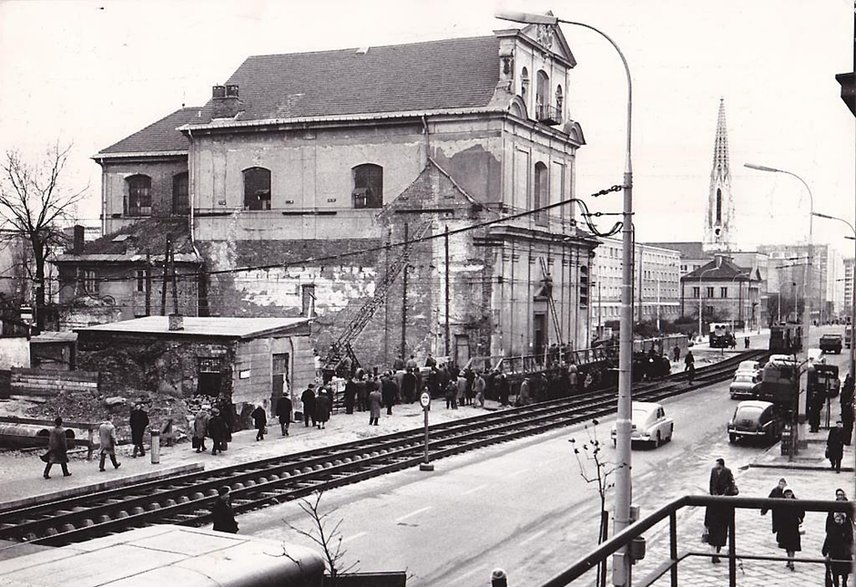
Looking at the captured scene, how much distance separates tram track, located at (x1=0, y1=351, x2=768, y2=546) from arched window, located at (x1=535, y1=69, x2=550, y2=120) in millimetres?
18393

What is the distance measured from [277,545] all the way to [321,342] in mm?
36681

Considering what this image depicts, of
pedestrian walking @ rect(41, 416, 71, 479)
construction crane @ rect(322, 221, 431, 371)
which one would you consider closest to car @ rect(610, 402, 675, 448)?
pedestrian walking @ rect(41, 416, 71, 479)

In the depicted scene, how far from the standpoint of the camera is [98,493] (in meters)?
18.2

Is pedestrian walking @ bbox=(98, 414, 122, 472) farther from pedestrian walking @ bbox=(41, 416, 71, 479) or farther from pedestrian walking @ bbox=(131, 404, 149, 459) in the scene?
pedestrian walking @ bbox=(131, 404, 149, 459)

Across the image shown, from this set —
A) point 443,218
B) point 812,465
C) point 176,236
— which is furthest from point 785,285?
point 812,465

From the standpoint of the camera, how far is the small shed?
29.1m

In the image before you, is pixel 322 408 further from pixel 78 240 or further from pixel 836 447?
pixel 78 240

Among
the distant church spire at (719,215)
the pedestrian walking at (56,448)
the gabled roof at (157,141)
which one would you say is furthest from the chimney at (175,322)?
the distant church spire at (719,215)

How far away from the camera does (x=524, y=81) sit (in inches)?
1722

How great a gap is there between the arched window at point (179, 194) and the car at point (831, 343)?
41.1 m

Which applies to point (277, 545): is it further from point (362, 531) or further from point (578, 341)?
point (578, 341)

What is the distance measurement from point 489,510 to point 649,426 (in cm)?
939

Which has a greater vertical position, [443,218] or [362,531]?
[443,218]

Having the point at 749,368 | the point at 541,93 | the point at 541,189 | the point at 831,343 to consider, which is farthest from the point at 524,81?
the point at 831,343
